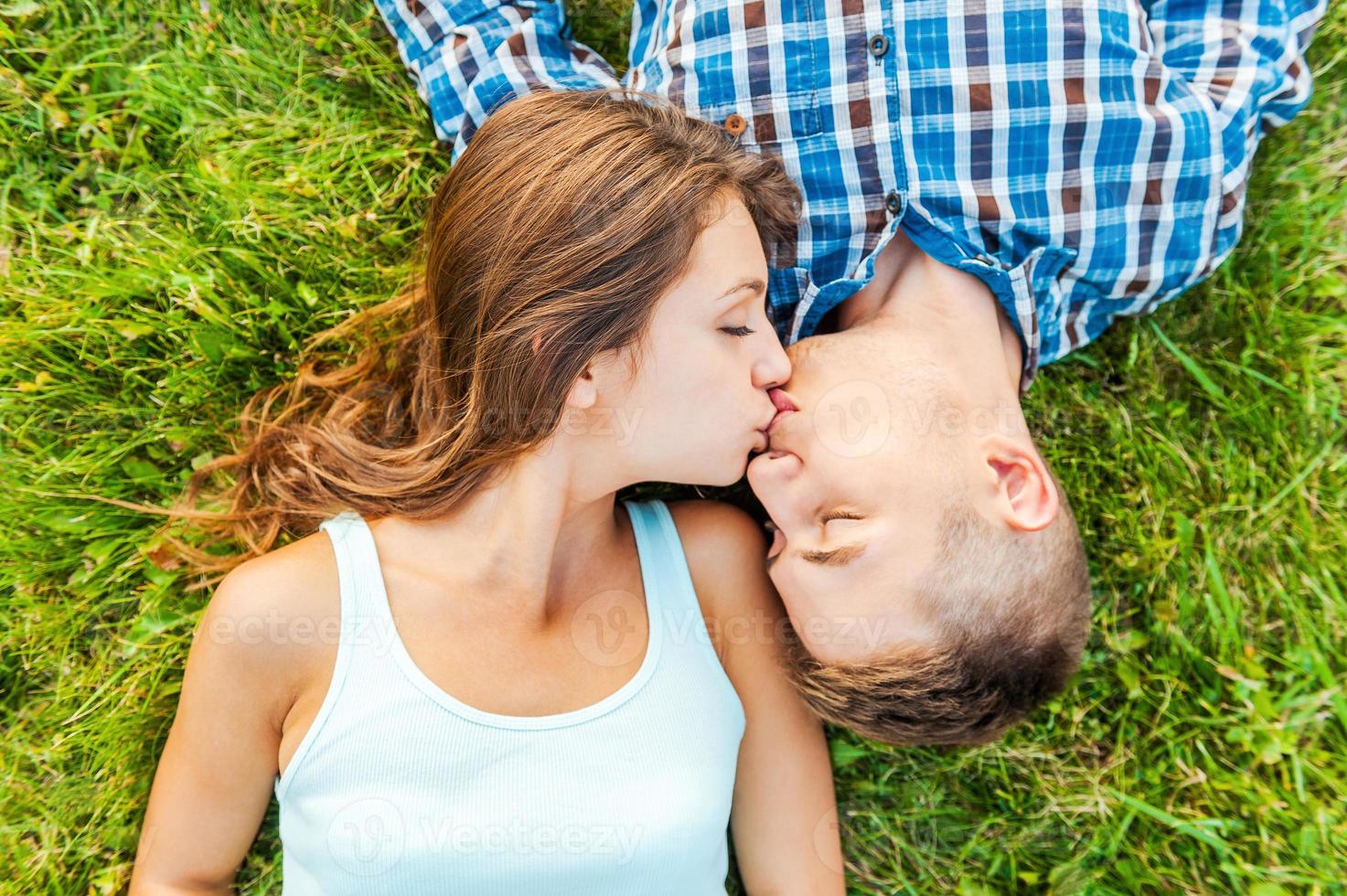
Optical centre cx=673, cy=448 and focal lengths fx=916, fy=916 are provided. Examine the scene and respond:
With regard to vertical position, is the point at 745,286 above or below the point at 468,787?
above

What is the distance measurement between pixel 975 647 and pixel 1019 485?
0.44 metres

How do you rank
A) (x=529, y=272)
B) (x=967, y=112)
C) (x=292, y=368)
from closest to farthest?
(x=529, y=272) < (x=967, y=112) < (x=292, y=368)

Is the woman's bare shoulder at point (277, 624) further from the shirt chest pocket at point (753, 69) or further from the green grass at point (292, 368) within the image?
the shirt chest pocket at point (753, 69)

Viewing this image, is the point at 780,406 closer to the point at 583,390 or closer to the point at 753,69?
the point at 583,390

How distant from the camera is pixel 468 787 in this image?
2330 mm

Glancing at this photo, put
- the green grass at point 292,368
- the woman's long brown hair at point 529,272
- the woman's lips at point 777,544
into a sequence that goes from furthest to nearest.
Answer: the green grass at point 292,368
the woman's lips at point 777,544
the woman's long brown hair at point 529,272

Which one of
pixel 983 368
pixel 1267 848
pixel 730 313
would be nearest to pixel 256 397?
pixel 730 313

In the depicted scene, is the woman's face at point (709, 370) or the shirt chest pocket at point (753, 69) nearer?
the woman's face at point (709, 370)

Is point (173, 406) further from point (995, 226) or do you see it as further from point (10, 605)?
point (995, 226)

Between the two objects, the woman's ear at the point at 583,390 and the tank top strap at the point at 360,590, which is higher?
the woman's ear at the point at 583,390

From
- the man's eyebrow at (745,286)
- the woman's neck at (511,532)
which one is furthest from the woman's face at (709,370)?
the woman's neck at (511,532)

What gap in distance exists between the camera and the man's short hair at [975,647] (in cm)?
227

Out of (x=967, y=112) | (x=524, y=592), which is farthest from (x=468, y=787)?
(x=967, y=112)

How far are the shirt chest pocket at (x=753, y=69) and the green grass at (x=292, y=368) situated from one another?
21.9 inches
